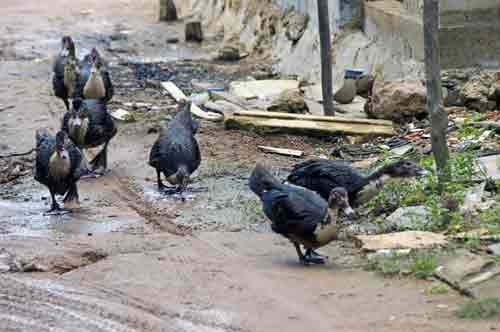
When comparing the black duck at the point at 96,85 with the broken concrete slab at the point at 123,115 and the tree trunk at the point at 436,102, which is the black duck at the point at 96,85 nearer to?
the broken concrete slab at the point at 123,115

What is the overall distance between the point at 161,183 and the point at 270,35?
950 cm

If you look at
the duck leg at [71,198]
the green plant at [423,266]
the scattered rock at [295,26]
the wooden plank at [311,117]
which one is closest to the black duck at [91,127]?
the duck leg at [71,198]

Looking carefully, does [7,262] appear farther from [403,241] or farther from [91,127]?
[91,127]

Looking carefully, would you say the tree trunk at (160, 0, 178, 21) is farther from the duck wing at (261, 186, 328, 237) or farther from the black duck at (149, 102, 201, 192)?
the duck wing at (261, 186, 328, 237)

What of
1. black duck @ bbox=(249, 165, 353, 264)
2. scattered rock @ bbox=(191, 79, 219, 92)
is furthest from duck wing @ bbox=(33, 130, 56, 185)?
scattered rock @ bbox=(191, 79, 219, 92)

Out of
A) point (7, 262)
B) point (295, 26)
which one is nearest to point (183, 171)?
point (7, 262)

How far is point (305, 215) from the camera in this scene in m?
7.97

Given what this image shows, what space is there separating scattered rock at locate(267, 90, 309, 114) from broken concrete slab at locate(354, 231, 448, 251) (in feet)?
17.9

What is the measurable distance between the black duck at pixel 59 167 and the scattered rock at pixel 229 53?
961 cm

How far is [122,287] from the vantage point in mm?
7500

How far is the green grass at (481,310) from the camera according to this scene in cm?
637

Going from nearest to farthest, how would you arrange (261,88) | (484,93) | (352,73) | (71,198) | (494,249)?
(494,249) < (71,198) < (484,93) < (352,73) < (261,88)

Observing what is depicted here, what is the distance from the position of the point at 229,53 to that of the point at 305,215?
12.1 meters

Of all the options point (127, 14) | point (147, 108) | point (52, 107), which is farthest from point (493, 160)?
point (127, 14)
